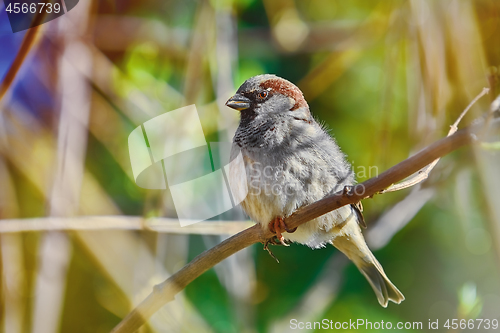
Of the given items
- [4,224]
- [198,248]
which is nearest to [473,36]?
[198,248]

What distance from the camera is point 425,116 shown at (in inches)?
87.1

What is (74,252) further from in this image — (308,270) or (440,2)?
(440,2)

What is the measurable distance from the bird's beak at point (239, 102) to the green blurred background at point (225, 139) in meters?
0.36

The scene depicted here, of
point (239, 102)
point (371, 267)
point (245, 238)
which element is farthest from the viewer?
point (371, 267)

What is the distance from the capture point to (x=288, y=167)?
172 centimetres

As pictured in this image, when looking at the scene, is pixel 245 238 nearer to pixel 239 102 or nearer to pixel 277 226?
pixel 277 226

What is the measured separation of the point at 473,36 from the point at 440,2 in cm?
22

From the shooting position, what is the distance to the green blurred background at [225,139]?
2088mm

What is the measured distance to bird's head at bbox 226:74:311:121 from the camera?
75.4 inches

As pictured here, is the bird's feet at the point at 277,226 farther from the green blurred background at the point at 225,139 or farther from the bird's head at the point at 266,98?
the bird's head at the point at 266,98

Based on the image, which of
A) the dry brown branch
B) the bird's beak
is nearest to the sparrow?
the bird's beak

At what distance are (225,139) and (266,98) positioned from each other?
40 centimetres

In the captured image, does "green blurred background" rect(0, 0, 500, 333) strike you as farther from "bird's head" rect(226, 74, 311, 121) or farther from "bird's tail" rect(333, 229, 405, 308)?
"bird's head" rect(226, 74, 311, 121)

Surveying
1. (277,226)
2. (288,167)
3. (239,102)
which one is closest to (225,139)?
(239,102)
